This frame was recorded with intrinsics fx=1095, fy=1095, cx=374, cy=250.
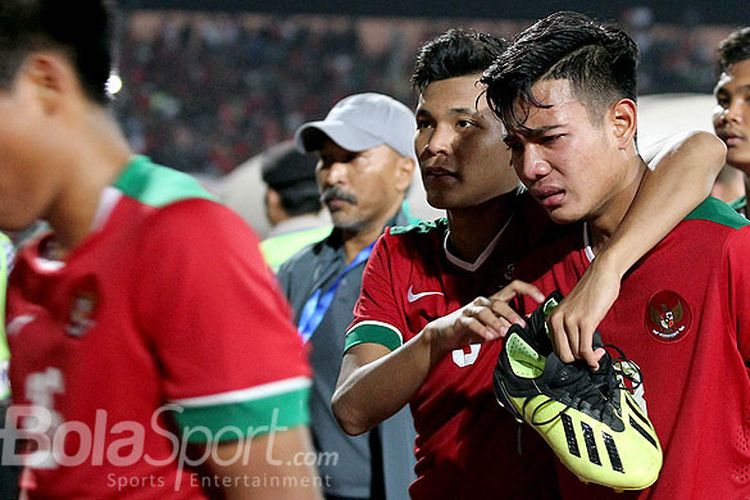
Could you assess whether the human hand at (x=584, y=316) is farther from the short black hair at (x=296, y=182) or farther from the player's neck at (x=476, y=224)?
the short black hair at (x=296, y=182)

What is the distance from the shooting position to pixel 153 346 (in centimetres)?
143

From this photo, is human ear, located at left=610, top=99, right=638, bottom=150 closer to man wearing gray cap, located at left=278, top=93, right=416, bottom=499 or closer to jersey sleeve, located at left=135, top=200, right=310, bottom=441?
jersey sleeve, located at left=135, top=200, right=310, bottom=441

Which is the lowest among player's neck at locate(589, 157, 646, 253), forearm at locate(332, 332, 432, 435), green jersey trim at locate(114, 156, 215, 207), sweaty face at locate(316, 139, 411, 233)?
sweaty face at locate(316, 139, 411, 233)

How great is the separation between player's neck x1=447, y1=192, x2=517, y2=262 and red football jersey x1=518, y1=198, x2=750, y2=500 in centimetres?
53

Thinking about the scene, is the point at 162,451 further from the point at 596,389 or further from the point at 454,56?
the point at 454,56

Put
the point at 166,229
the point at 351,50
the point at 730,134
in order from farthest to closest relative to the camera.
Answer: the point at 351,50 < the point at 730,134 < the point at 166,229

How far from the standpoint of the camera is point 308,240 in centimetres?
520

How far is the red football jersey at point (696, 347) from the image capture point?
2.08 m

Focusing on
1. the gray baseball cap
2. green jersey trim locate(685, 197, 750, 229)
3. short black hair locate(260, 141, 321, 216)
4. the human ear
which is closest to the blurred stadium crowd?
short black hair locate(260, 141, 321, 216)

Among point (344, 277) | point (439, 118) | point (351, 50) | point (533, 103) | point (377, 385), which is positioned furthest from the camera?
point (351, 50)

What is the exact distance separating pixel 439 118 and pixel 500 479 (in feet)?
3.00

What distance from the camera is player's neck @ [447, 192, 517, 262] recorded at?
2666mm

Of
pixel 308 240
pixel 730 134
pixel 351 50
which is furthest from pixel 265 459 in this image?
pixel 351 50

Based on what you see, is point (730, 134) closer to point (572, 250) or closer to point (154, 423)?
point (572, 250)
